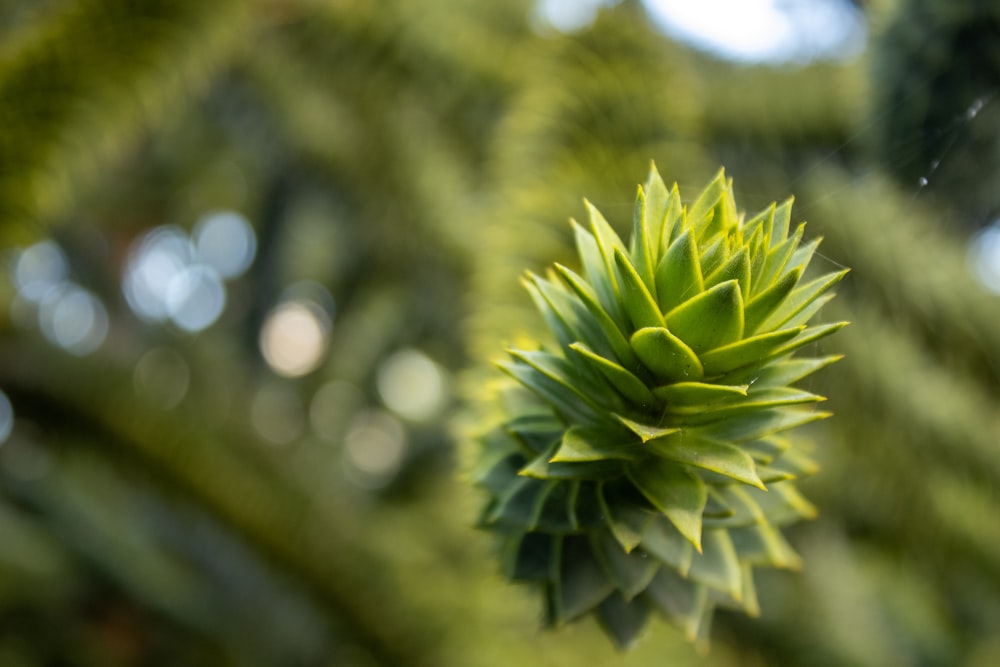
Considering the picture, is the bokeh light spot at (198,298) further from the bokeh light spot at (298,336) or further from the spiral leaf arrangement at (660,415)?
the spiral leaf arrangement at (660,415)

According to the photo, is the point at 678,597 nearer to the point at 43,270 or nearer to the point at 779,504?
the point at 779,504

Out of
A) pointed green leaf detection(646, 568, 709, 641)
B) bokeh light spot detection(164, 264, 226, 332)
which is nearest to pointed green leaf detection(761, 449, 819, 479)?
pointed green leaf detection(646, 568, 709, 641)

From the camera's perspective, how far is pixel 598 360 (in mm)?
440

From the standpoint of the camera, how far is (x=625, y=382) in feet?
1.54

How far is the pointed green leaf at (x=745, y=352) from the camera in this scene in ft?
1.34

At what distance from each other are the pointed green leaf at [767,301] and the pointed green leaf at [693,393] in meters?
0.04

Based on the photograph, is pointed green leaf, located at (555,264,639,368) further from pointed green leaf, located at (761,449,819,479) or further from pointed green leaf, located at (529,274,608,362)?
pointed green leaf, located at (761,449,819,479)

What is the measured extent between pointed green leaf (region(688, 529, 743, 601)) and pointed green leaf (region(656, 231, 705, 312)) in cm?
19

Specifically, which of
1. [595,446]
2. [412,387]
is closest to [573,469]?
[595,446]

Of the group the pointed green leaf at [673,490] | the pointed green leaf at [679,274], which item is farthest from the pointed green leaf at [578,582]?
the pointed green leaf at [679,274]

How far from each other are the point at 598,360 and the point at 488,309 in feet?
1.29

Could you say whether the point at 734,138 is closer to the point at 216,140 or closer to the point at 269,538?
the point at 269,538

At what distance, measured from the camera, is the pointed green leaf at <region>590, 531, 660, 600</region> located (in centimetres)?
53

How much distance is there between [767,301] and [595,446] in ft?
0.44
